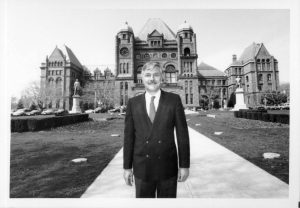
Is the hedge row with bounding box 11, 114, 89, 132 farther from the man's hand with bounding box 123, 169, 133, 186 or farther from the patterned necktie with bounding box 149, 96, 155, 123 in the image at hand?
the patterned necktie with bounding box 149, 96, 155, 123

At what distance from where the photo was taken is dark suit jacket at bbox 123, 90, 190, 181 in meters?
2.33

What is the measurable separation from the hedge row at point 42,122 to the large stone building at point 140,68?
64 cm

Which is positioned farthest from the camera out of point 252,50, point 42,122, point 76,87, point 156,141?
point 76,87

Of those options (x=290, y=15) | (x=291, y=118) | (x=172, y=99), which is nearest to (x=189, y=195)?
(x=172, y=99)

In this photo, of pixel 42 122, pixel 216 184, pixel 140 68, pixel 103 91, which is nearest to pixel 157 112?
pixel 216 184

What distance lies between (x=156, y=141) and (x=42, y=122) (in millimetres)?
6921

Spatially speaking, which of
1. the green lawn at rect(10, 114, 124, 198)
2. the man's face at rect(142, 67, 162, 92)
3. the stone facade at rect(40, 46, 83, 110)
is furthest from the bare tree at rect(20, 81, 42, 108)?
the man's face at rect(142, 67, 162, 92)

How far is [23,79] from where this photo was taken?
4.82m

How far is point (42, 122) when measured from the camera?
793cm

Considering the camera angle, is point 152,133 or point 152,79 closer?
→ point 152,133

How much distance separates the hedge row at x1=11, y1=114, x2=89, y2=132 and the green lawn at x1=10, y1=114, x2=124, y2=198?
1300 mm

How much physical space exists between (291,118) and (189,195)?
2.64 m

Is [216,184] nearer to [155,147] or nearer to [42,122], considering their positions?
[155,147]

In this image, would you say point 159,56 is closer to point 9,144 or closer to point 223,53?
point 223,53
